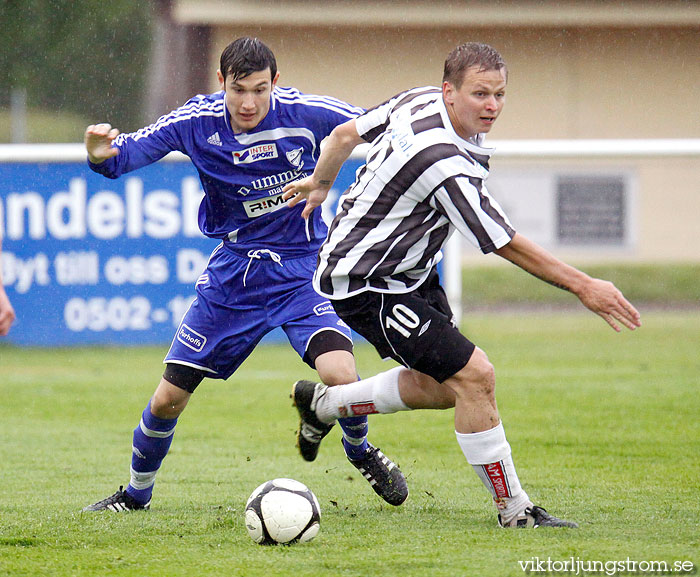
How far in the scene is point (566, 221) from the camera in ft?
53.4

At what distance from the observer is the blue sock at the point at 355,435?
5.30 meters

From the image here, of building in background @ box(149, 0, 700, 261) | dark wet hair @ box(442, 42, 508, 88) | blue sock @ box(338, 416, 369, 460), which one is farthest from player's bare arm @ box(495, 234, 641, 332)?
building in background @ box(149, 0, 700, 261)

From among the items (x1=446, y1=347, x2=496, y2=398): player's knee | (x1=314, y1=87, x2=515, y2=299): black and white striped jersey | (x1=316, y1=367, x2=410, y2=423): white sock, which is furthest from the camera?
(x1=316, y1=367, x2=410, y2=423): white sock

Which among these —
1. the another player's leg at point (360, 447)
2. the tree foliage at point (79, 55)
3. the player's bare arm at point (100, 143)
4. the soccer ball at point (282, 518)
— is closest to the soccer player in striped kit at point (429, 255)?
the another player's leg at point (360, 447)

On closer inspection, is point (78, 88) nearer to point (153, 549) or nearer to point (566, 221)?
point (566, 221)

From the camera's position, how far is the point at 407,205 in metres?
4.51

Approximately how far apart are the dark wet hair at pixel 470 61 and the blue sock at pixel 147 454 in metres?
2.19

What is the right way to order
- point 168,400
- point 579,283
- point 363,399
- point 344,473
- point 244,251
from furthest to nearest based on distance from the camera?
point 344,473 → point 244,251 → point 168,400 → point 363,399 → point 579,283

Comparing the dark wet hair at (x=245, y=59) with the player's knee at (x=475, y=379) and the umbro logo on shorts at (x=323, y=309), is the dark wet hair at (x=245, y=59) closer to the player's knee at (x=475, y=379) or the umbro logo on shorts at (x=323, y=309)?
the umbro logo on shorts at (x=323, y=309)

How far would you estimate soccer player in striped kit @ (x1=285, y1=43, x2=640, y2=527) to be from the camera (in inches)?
168

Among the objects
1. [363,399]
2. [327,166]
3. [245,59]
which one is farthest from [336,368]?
[245,59]

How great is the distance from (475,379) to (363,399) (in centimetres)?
61

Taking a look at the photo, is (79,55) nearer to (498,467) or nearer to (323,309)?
(323,309)

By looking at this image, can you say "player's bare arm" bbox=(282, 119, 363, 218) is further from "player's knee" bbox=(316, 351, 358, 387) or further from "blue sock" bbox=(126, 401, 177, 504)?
"blue sock" bbox=(126, 401, 177, 504)
